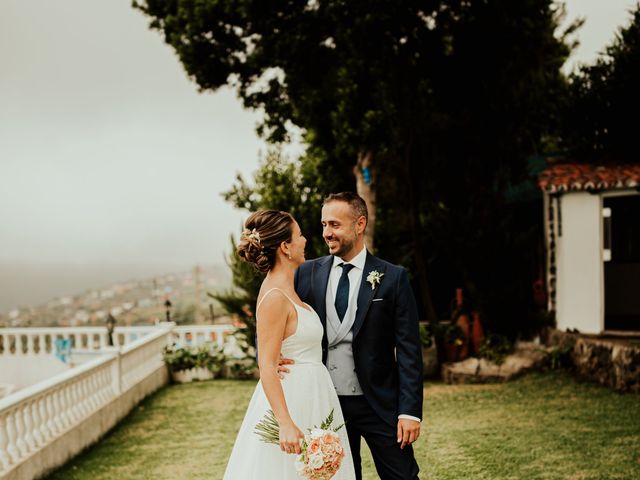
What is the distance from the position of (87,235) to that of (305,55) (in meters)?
27.2

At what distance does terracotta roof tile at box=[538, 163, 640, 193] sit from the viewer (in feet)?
32.8

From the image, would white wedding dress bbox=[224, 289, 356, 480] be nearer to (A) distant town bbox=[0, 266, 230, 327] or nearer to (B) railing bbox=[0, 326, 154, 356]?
(A) distant town bbox=[0, 266, 230, 327]

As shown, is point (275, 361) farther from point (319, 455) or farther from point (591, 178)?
point (591, 178)

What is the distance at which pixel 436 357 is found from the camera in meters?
11.5

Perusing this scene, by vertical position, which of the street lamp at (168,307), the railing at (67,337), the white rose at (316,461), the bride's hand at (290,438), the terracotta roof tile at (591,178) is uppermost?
the terracotta roof tile at (591,178)

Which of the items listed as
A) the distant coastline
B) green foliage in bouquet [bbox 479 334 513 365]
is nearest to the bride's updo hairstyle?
green foliage in bouquet [bbox 479 334 513 365]

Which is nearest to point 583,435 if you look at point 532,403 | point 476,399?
point 532,403

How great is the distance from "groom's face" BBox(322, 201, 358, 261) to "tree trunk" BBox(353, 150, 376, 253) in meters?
8.73

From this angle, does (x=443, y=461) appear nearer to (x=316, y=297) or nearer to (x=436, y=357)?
(x=316, y=297)

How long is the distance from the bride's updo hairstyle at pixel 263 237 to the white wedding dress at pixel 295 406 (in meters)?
0.19

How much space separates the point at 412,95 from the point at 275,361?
10.00 m

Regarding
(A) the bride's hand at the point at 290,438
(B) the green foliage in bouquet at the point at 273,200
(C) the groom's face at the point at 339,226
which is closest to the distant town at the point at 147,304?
(B) the green foliage in bouquet at the point at 273,200

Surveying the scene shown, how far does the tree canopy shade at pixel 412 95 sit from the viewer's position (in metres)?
11.6

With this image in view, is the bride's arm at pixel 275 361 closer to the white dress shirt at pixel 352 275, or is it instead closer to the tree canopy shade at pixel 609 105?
the white dress shirt at pixel 352 275
